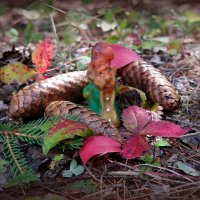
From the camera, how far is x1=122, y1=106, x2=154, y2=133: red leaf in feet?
4.51

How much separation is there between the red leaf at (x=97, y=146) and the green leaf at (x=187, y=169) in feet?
0.70

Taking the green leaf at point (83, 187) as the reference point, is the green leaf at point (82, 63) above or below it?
above

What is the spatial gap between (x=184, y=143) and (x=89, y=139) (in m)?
0.40

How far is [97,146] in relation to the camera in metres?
1.28

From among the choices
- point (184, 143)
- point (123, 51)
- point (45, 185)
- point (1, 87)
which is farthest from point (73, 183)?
point (1, 87)

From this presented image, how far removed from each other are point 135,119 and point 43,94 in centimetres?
44

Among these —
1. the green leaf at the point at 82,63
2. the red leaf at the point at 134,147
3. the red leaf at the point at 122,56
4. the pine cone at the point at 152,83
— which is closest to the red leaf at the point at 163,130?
the red leaf at the point at 134,147

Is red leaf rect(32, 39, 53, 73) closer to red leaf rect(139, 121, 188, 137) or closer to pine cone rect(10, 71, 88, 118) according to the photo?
pine cone rect(10, 71, 88, 118)

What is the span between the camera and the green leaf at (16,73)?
1812mm

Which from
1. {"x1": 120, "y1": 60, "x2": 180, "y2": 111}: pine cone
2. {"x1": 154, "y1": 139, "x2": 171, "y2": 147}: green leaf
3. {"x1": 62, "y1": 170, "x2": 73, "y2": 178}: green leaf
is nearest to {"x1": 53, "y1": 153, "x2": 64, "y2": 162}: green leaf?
{"x1": 62, "y1": 170, "x2": 73, "y2": 178}: green leaf

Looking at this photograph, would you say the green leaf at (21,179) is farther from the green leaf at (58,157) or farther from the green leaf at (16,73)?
the green leaf at (16,73)

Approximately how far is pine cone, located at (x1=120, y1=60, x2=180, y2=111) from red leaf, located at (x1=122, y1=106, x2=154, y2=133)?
0.73 ft

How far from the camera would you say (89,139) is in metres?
1.32

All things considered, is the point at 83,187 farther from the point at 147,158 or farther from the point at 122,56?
the point at 122,56
